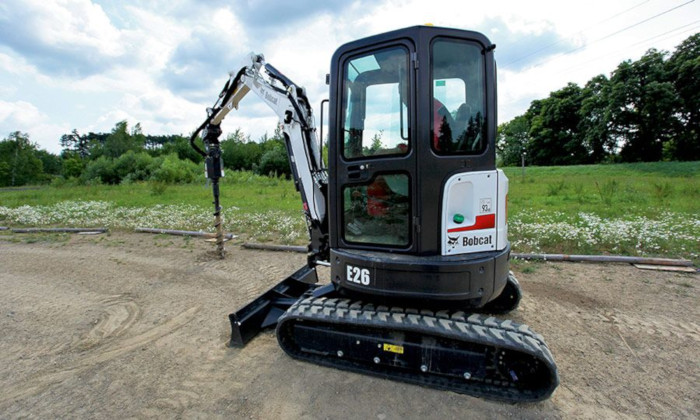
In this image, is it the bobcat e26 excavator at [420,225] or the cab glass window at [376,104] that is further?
the cab glass window at [376,104]

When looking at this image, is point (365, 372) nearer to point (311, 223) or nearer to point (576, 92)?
point (311, 223)

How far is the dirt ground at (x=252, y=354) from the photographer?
2.90 m

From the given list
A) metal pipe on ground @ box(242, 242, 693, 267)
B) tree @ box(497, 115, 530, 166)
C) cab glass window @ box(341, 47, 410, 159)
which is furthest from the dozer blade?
tree @ box(497, 115, 530, 166)

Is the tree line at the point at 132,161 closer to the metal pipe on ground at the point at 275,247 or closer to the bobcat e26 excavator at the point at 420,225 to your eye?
the metal pipe on ground at the point at 275,247

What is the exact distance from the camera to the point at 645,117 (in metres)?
36.8

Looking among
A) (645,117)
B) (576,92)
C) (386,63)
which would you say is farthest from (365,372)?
(576,92)

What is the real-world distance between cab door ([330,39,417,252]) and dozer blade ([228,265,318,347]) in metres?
1.40

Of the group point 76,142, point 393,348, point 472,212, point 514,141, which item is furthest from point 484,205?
point 76,142

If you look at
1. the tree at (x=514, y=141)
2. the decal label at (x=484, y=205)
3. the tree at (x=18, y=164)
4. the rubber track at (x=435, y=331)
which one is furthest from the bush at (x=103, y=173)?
the tree at (x=514, y=141)

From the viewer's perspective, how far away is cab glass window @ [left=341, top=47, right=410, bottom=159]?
308cm

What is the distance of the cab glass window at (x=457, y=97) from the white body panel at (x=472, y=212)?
25 centimetres

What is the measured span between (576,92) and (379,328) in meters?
56.8

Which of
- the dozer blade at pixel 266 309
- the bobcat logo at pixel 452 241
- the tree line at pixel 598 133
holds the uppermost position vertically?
the tree line at pixel 598 133

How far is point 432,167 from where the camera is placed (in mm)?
2990
